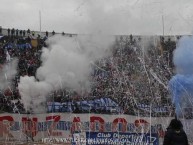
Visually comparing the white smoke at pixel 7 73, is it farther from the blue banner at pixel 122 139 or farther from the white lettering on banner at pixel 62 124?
the blue banner at pixel 122 139

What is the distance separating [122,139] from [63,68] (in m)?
12.5

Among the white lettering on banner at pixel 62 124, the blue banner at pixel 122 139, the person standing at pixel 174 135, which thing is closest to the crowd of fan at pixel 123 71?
the white lettering on banner at pixel 62 124

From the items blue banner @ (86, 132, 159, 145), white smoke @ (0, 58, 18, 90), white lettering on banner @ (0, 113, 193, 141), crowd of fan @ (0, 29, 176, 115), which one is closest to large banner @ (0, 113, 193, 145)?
white lettering on banner @ (0, 113, 193, 141)

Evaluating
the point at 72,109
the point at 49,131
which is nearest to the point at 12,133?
the point at 49,131

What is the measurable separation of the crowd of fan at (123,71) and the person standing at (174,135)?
50.0ft

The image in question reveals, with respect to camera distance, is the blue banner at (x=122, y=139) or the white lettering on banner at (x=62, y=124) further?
the white lettering on banner at (x=62, y=124)

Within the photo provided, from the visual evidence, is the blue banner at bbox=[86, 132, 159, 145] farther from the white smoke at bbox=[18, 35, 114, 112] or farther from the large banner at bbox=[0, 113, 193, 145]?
the white smoke at bbox=[18, 35, 114, 112]

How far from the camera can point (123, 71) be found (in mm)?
33062

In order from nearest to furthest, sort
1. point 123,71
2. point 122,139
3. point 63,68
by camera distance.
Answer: point 122,139 → point 63,68 → point 123,71

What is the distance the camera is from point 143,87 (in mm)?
29656

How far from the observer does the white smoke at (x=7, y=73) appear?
30.9 metres

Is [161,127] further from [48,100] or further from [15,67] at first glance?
[15,67]

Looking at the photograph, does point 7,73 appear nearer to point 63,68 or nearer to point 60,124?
point 63,68

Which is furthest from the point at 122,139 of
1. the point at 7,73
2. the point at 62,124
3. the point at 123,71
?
the point at 7,73
